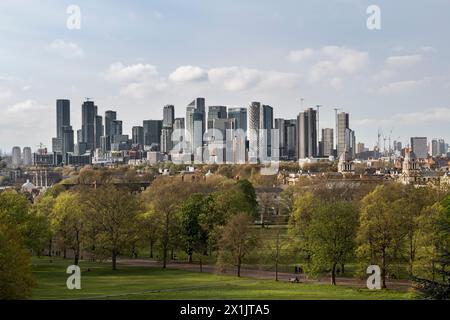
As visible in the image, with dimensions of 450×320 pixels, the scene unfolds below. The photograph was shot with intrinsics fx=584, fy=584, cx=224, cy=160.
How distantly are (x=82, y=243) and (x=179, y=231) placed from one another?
23.9 feet

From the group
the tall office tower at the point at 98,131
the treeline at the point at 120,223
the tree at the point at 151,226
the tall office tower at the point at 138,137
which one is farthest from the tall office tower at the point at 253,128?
the tall office tower at the point at 98,131

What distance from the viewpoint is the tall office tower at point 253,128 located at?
208ft

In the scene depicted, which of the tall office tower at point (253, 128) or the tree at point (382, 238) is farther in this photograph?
the tall office tower at point (253, 128)

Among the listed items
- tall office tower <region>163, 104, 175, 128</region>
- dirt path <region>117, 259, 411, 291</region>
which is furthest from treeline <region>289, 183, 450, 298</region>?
tall office tower <region>163, 104, 175, 128</region>

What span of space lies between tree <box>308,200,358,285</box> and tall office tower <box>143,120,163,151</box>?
7134 centimetres

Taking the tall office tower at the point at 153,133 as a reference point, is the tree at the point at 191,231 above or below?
below

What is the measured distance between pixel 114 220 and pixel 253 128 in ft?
137

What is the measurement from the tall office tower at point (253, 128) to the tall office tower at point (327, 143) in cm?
4023

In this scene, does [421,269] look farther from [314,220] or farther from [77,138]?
[77,138]

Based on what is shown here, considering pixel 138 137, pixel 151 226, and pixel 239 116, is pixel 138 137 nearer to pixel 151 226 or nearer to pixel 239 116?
pixel 239 116

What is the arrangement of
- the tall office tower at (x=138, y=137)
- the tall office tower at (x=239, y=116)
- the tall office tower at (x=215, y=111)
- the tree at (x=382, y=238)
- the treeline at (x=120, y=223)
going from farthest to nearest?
the tall office tower at (x=138, y=137) < the tall office tower at (x=239, y=116) < the tall office tower at (x=215, y=111) < the treeline at (x=120, y=223) < the tree at (x=382, y=238)

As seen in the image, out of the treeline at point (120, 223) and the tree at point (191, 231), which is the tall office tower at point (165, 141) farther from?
the tree at point (191, 231)

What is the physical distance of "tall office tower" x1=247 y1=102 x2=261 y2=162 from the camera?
6334 centimetres

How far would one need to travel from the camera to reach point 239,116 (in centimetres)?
7388
